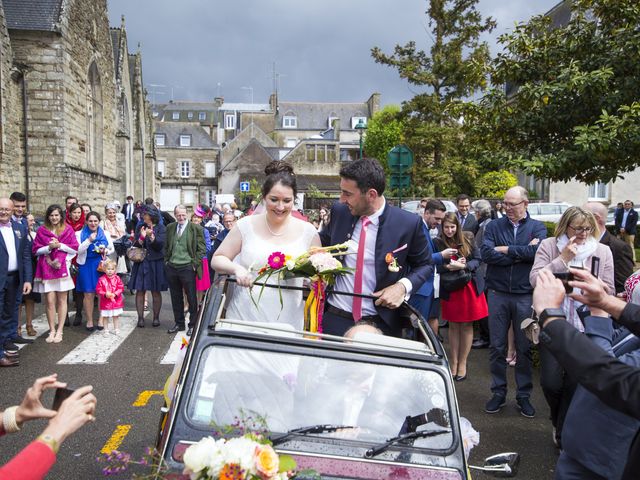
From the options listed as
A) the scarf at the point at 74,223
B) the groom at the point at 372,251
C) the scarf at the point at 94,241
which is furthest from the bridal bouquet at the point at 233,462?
the scarf at the point at 74,223

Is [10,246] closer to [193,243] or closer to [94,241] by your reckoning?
[94,241]

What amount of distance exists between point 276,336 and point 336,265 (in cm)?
91

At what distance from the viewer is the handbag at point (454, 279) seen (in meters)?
6.77

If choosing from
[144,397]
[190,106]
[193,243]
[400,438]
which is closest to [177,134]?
[190,106]

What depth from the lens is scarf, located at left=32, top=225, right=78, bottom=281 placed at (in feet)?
28.3

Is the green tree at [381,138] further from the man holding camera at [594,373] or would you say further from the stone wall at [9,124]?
the man holding camera at [594,373]

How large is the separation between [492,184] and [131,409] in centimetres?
3048

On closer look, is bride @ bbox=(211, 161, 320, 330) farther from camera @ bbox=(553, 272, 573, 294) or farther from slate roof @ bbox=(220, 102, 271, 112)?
slate roof @ bbox=(220, 102, 271, 112)

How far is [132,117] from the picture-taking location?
36062 millimetres

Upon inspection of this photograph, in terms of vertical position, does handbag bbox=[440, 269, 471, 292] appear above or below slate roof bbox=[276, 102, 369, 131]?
below

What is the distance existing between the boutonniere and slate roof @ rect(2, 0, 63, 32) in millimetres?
19067

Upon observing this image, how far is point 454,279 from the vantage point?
6.78 metres

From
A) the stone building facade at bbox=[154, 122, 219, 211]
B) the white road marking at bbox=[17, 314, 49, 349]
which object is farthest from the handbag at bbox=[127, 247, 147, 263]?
the stone building facade at bbox=[154, 122, 219, 211]

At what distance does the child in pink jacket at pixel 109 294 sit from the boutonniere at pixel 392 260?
6606 millimetres
